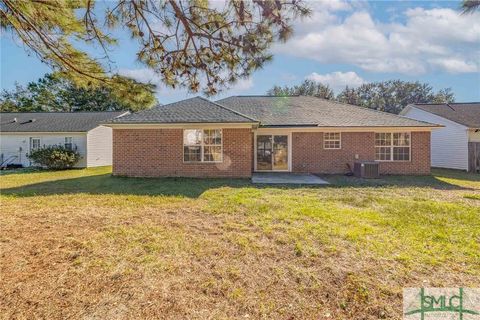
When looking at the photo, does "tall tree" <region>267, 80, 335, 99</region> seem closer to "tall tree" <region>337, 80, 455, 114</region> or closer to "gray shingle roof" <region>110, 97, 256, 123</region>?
"tall tree" <region>337, 80, 455, 114</region>

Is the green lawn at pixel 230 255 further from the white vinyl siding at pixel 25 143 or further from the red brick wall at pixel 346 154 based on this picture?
the white vinyl siding at pixel 25 143

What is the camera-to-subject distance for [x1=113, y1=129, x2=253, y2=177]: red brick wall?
12.4m

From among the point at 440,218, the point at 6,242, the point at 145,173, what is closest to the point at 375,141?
the point at 440,218

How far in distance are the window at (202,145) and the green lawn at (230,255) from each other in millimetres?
4848

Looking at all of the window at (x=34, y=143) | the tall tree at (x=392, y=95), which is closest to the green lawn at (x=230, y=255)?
the window at (x=34, y=143)

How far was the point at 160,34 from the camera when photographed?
4.86m

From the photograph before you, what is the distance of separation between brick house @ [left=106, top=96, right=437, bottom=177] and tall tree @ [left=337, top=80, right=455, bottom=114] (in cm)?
3076

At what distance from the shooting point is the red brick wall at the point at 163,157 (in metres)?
12.4

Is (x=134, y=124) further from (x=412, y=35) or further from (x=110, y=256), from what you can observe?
(x=412, y=35)

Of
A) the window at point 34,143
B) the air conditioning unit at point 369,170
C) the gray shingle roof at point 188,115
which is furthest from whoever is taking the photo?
the window at point 34,143

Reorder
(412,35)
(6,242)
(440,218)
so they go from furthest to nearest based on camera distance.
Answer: (412,35), (440,218), (6,242)

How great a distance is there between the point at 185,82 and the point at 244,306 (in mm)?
4077

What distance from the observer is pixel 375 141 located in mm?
14102
